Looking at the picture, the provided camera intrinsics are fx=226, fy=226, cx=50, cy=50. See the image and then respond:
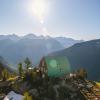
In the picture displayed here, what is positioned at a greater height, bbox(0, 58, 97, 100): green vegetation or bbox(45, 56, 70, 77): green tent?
bbox(45, 56, 70, 77): green tent

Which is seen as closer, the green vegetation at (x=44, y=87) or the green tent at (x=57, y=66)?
the green vegetation at (x=44, y=87)

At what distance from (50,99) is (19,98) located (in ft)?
28.3

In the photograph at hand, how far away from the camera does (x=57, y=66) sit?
269 ft

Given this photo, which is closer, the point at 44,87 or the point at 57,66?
the point at 44,87

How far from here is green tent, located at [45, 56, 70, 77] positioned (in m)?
77.8

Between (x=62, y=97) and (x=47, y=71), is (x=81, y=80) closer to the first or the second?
(x=47, y=71)

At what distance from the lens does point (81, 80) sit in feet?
255

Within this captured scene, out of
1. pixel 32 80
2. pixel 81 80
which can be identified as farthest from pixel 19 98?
pixel 81 80

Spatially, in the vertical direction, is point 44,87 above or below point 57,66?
below

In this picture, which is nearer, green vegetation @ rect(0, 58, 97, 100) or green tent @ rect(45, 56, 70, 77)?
green vegetation @ rect(0, 58, 97, 100)

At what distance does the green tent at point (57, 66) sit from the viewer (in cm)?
7782

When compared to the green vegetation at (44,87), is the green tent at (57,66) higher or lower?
higher

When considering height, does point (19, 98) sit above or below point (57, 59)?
below

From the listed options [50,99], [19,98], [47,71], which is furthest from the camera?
[47,71]
